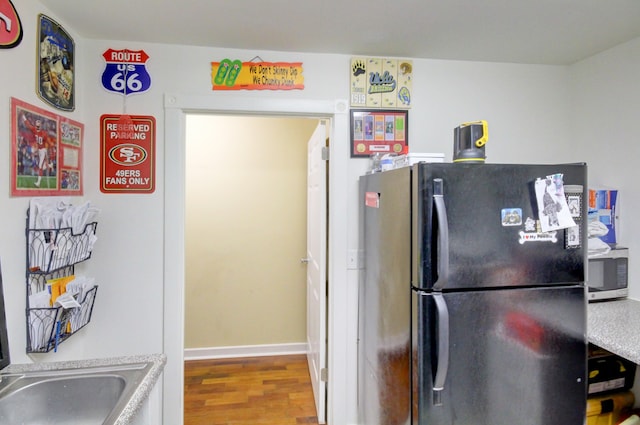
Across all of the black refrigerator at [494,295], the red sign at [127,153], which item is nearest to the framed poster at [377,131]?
the black refrigerator at [494,295]

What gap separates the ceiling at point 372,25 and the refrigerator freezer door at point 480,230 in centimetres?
79

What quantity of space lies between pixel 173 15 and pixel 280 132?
1589 millimetres

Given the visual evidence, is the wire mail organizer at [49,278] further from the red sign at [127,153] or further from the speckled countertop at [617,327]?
the speckled countertop at [617,327]

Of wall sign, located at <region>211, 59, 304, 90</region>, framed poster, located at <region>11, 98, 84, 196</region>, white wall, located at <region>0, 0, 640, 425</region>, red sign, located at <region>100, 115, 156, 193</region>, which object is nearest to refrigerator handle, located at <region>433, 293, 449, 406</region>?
white wall, located at <region>0, 0, 640, 425</region>

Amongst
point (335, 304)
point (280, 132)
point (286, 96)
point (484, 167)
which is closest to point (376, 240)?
point (335, 304)

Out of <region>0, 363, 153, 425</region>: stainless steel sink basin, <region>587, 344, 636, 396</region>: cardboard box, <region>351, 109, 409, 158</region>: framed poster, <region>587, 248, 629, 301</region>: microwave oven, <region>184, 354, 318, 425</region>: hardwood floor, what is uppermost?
<region>351, 109, 409, 158</region>: framed poster

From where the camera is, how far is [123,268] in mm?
1885

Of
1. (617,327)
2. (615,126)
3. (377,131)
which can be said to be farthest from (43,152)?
(615,126)

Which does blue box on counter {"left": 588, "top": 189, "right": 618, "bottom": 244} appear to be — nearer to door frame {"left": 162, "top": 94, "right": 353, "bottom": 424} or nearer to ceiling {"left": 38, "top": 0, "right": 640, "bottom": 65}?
ceiling {"left": 38, "top": 0, "right": 640, "bottom": 65}

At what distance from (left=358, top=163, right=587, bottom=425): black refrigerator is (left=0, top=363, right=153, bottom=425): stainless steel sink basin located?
1042 millimetres

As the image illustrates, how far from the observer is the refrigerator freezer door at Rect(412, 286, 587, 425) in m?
1.28

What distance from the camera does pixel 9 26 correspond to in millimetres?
1328

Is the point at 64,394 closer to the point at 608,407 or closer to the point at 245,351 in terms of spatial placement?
the point at 245,351

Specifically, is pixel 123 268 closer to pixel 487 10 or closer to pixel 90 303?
pixel 90 303
